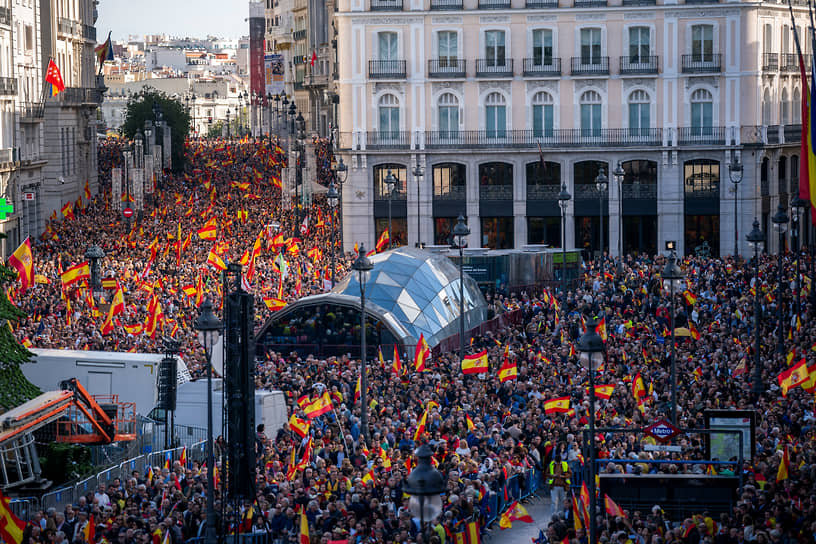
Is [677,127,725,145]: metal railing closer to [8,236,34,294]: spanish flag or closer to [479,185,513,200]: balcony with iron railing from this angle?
[479,185,513,200]: balcony with iron railing

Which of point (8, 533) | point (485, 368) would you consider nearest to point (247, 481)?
point (8, 533)

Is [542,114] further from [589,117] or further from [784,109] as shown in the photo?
[784,109]

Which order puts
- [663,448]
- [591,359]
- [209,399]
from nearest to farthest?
1. [591,359]
2. [209,399]
3. [663,448]

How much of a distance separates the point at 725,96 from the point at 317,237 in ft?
61.3

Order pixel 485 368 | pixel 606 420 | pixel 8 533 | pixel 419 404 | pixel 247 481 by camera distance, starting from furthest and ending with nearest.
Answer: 1. pixel 485 368
2. pixel 419 404
3. pixel 606 420
4. pixel 247 481
5. pixel 8 533

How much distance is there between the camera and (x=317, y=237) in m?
67.1

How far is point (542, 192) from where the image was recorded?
6938 cm

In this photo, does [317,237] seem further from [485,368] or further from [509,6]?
[485,368]

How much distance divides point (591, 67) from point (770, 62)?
7902 mm

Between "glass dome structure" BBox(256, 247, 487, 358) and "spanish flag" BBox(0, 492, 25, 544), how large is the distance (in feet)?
65.8

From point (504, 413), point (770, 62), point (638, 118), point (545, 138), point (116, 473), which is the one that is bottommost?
point (116, 473)

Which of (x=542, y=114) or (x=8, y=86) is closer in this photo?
(x=542, y=114)

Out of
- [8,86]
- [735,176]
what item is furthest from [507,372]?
[8,86]

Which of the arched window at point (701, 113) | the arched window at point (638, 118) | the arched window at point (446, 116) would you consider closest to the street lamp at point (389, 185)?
the arched window at point (446, 116)
